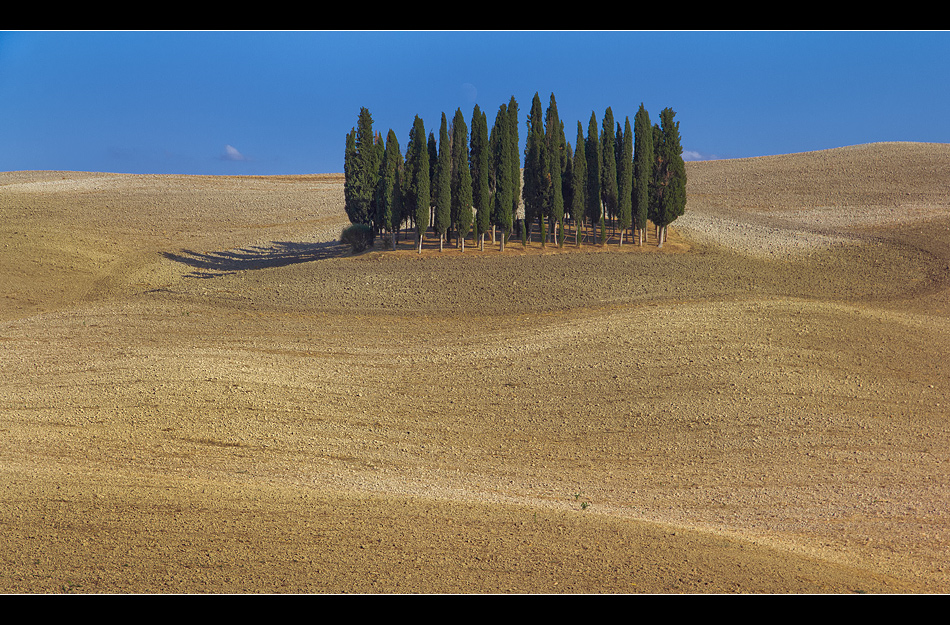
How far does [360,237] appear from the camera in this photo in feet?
123

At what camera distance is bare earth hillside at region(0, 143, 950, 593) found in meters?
8.80

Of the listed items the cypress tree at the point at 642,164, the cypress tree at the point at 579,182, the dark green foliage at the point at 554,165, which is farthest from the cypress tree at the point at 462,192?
the cypress tree at the point at 642,164

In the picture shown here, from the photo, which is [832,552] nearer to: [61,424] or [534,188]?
[61,424]

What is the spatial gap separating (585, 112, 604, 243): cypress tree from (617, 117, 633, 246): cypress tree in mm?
2482

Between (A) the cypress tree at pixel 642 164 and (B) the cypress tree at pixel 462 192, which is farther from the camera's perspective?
(A) the cypress tree at pixel 642 164

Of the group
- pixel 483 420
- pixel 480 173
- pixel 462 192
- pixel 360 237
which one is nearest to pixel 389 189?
pixel 360 237

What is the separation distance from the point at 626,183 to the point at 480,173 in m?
7.90

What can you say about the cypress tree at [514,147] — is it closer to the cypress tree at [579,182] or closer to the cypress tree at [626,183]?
the cypress tree at [579,182]

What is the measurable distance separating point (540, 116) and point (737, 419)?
27.6 metres

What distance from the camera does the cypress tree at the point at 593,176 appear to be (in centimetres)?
3841

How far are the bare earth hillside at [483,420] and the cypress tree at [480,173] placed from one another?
2223 millimetres

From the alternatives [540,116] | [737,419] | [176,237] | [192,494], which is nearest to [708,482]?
[737,419]

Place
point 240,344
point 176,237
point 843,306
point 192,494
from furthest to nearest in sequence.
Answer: point 176,237 < point 843,306 < point 240,344 < point 192,494

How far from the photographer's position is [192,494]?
10.9 metres
